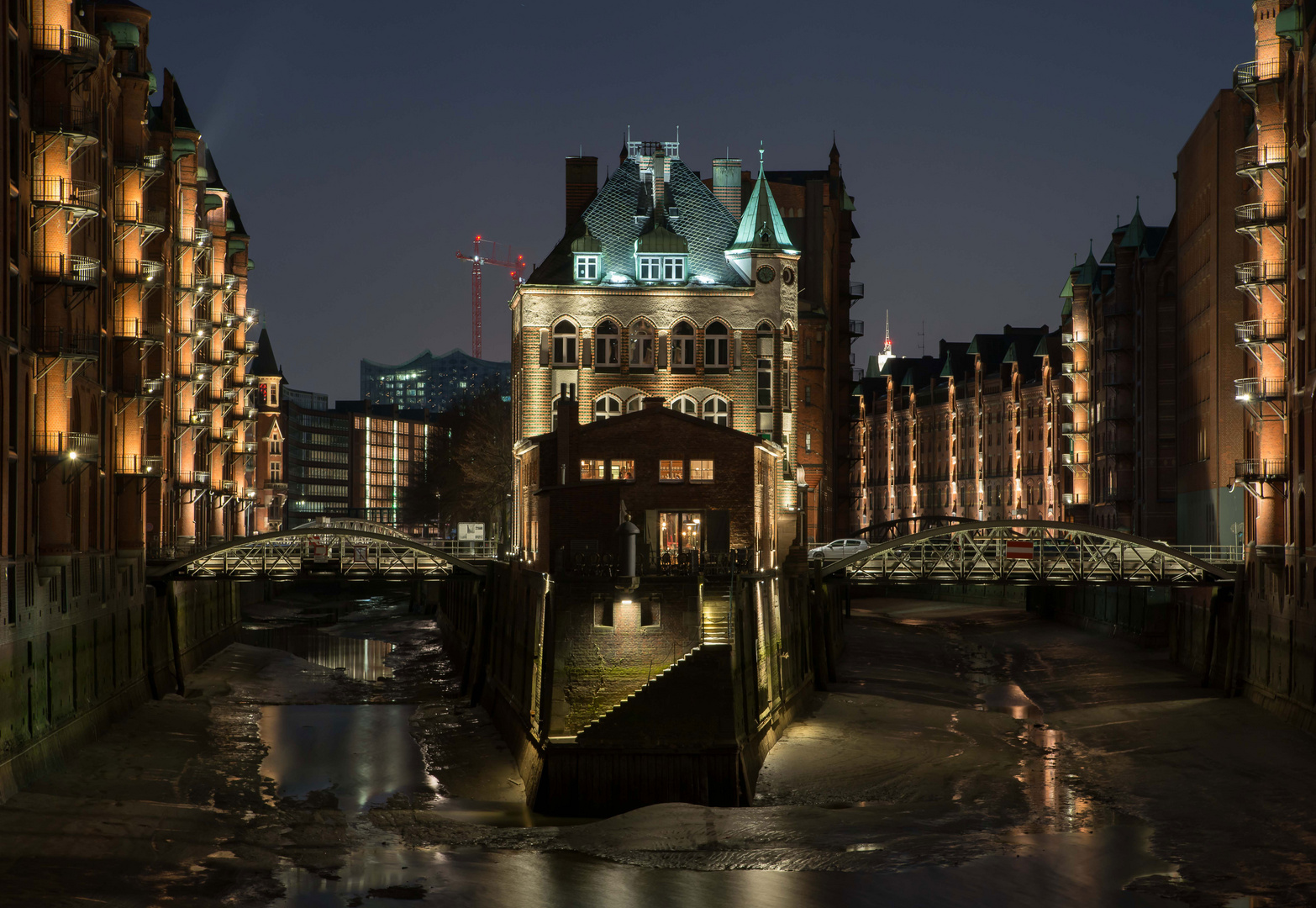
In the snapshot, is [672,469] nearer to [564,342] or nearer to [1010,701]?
[1010,701]

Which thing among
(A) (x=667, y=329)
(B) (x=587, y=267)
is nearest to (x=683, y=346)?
(A) (x=667, y=329)

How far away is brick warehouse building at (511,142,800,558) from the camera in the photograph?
71312 millimetres

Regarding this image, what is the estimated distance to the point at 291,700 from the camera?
63000 millimetres

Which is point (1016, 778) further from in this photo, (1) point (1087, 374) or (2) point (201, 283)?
(1) point (1087, 374)

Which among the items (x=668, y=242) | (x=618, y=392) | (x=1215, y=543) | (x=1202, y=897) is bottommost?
(x=1202, y=897)

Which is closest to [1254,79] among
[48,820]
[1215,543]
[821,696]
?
[1215,543]

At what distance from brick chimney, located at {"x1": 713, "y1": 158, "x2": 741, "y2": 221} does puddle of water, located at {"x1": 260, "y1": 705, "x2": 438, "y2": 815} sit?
3417 cm

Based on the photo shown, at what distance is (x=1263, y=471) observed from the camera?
5616 centimetres

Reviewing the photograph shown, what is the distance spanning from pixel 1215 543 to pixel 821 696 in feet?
83.0

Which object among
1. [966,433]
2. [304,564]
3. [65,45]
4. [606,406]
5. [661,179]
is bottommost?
[304,564]

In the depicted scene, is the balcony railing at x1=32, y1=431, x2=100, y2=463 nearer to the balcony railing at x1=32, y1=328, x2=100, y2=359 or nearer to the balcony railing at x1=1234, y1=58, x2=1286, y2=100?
the balcony railing at x1=32, y1=328, x2=100, y2=359

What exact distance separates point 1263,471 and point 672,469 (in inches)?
901

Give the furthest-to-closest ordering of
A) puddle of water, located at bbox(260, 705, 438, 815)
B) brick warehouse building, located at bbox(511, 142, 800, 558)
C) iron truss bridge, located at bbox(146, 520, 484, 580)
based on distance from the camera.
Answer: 1. brick warehouse building, located at bbox(511, 142, 800, 558)
2. iron truss bridge, located at bbox(146, 520, 484, 580)
3. puddle of water, located at bbox(260, 705, 438, 815)

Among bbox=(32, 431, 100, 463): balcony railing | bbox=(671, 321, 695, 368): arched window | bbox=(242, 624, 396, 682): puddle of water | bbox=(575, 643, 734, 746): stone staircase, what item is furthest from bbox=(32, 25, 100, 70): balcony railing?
bbox=(242, 624, 396, 682): puddle of water
